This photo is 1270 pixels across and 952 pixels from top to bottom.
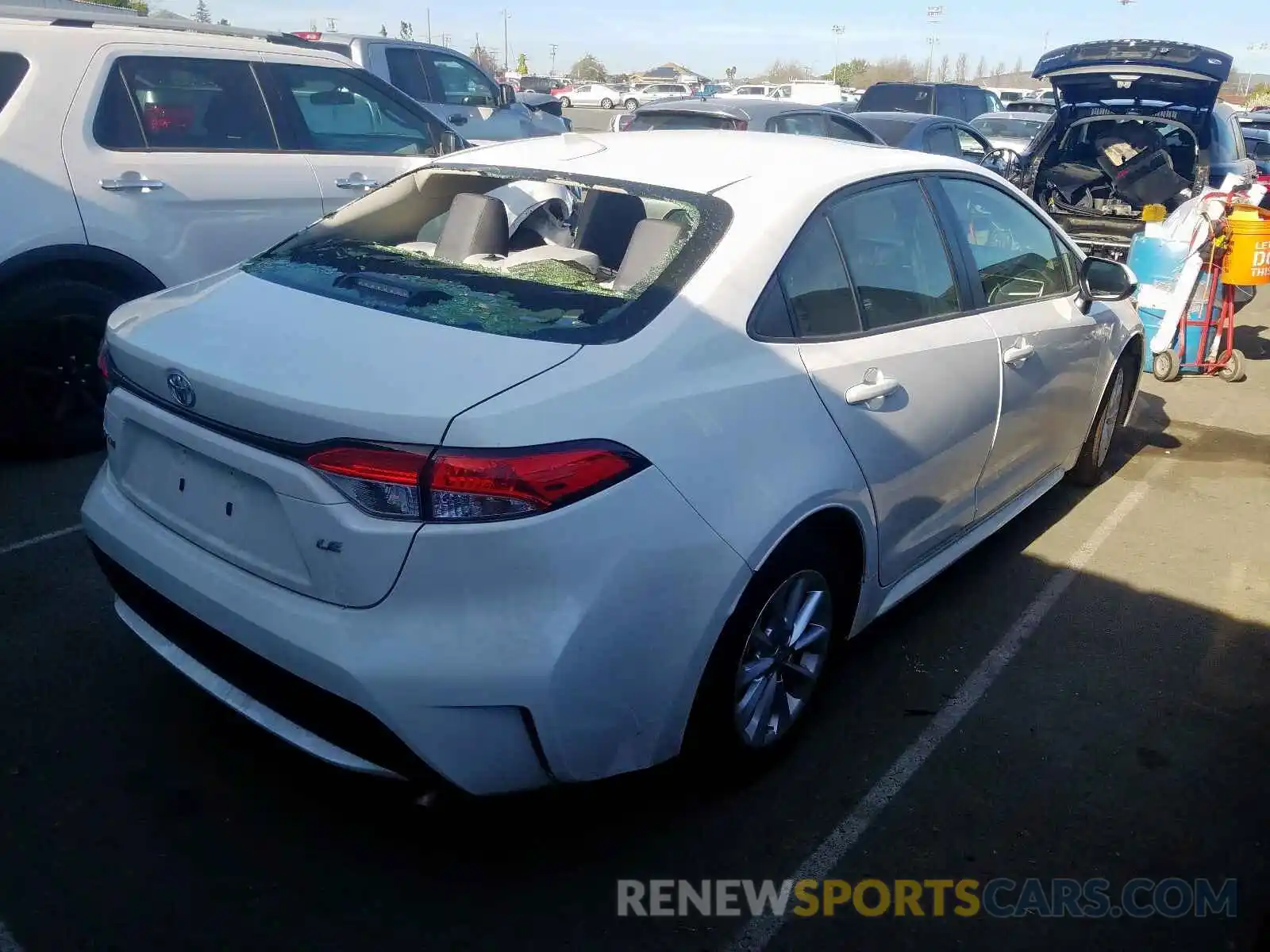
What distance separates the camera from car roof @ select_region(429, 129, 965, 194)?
2.96 metres

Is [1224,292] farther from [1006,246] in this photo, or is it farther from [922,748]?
[922,748]

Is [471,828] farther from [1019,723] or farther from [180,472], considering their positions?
[1019,723]

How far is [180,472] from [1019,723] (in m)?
2.52

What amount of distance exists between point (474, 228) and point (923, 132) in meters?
10.2

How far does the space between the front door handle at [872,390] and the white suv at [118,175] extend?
3.63 meters

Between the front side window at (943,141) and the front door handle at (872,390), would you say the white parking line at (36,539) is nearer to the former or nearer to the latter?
the front door handle at (872,390)

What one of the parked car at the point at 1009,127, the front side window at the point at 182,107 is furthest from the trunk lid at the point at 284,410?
the parked car at the point at 1009,127

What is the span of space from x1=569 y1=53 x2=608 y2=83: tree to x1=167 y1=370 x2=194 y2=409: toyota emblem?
87517 mm

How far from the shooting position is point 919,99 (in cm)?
1942

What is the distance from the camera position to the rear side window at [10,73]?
4.49 m

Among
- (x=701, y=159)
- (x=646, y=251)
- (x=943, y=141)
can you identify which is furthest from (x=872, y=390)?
(x=943, y=141)

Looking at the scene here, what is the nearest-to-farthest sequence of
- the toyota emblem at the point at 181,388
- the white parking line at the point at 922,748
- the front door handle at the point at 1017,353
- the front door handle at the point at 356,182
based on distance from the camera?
the toyota emblem at the point at 181,388 < the white parking line at the point at 922,748 < the front door handle at the point at 1017,353 < the front door handle at the point at 356,182

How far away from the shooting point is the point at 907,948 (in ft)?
7.88
